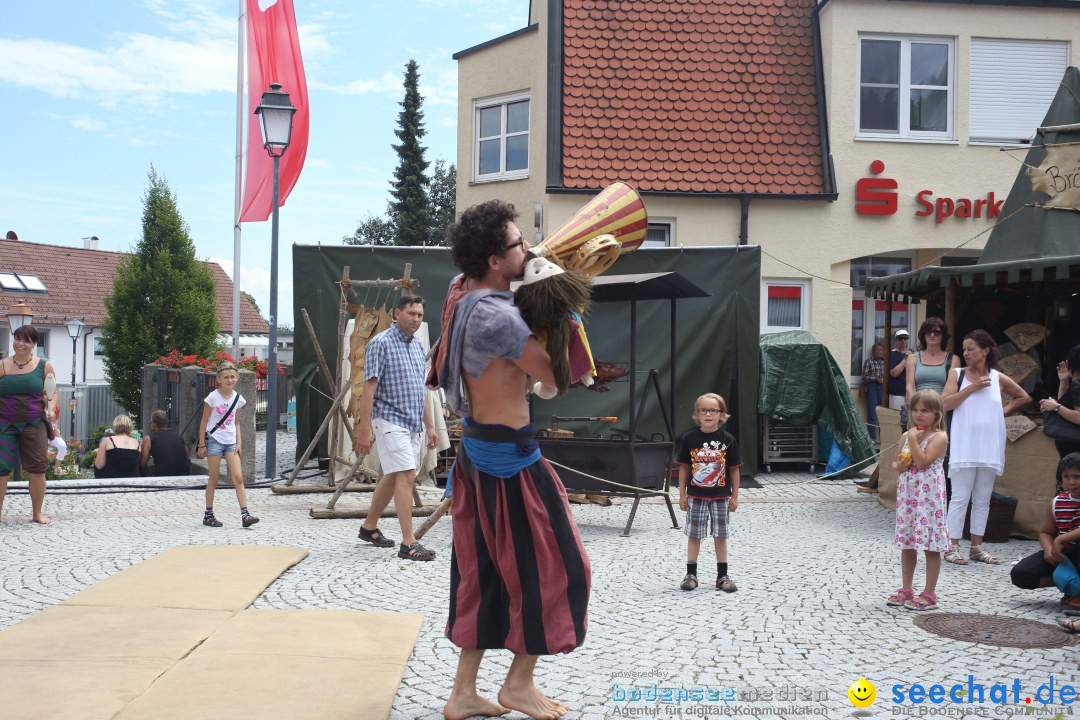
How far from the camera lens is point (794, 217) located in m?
15.2

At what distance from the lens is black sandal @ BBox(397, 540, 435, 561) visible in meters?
7.32

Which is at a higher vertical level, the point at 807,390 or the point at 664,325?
the point at 664,325

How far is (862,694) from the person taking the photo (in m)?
4.33

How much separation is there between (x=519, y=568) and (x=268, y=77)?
61.0 ft

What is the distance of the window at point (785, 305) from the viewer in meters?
15.3

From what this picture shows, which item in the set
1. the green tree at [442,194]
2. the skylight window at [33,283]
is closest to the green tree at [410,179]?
the green tree at [442,194]

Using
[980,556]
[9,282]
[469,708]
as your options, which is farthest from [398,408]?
[9,282]

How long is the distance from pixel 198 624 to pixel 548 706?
2.30 meters

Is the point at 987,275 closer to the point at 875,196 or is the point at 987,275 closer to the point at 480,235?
the point at 875,196

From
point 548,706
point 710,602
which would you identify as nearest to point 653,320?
point 710,602

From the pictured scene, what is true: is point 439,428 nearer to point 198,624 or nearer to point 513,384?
point 198,624

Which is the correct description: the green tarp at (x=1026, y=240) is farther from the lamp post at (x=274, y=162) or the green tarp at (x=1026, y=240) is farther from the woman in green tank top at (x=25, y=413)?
the woman in green tank top at (x=25, y=413)

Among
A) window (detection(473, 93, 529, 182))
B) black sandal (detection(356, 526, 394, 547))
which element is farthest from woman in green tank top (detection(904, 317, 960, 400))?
window (detection(473, 93, 529, 182))

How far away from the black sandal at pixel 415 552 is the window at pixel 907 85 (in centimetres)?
1106
